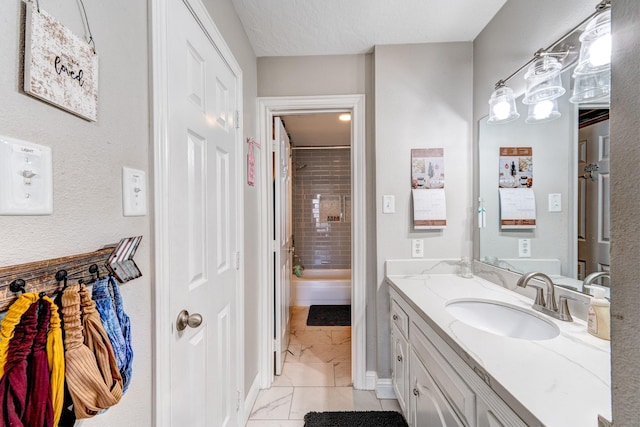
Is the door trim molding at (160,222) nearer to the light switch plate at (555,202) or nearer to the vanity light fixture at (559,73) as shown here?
the vanity light fixture at (559,73)

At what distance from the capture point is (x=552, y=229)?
126cm

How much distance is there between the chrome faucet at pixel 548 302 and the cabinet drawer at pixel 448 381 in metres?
0.48

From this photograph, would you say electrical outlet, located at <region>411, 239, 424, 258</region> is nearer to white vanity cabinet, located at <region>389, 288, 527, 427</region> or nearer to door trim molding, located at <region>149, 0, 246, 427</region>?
white vanity cabinet, located at <region>389, 288, 527, 427</region>

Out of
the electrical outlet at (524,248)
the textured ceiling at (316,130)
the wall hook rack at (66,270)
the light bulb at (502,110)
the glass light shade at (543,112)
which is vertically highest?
the textured ceiling at (316,130)

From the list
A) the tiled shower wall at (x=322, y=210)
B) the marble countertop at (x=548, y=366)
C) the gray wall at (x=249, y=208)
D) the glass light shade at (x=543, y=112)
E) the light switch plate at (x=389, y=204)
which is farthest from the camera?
the tiled shower wall at (x=322, y=210)

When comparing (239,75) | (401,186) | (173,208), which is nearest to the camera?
(173,208)

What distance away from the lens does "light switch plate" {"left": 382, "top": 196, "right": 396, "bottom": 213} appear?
5.97 ft

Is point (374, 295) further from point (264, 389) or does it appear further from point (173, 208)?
point (173, 208)

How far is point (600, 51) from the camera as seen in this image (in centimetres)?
98

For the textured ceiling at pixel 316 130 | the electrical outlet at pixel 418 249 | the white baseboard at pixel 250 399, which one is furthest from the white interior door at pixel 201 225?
the textured ceiling at pixel 316 130

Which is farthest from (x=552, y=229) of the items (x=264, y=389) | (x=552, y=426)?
(x=264, y=389)

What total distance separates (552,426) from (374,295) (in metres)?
1.35

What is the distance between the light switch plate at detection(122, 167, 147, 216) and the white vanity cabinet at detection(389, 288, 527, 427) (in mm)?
1062

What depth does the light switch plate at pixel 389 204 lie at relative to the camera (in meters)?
1.82
